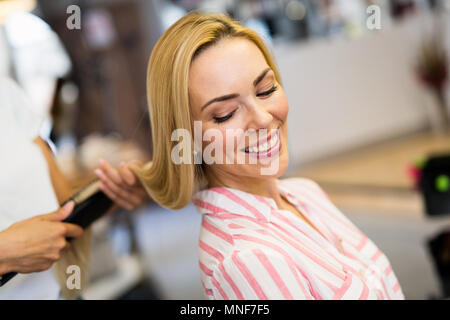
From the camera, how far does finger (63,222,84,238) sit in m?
0.94

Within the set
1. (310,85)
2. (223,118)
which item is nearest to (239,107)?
(223,118)

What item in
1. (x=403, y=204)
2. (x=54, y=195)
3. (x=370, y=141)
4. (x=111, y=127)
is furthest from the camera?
(x=111, y=127)

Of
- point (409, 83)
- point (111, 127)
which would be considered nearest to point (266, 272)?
point (409, 83)

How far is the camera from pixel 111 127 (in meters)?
5.90

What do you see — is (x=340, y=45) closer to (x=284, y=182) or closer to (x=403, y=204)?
(x=403, y=204)

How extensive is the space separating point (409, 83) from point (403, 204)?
223 centimetres

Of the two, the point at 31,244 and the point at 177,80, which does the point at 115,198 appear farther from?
the point at 177,80

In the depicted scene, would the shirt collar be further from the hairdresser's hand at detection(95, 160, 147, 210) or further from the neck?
the hairdresser's hand at detection(95, 160, 147, 210)

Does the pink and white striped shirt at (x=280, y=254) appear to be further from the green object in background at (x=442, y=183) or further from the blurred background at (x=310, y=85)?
the blurred background at (x=310, y=85)

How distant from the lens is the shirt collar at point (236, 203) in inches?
32.1

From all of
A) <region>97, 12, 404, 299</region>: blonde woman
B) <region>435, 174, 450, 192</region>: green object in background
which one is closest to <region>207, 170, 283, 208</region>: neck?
<region>97, 12, 404, 299</region>: blonde woman

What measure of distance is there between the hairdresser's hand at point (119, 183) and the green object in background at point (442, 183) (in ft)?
3.17

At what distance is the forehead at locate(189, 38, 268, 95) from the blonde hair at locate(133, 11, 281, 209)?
0.04 ft

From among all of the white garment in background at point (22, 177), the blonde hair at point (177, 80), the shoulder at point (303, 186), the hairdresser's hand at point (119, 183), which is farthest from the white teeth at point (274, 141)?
the white garment in background at point (22, 177)
